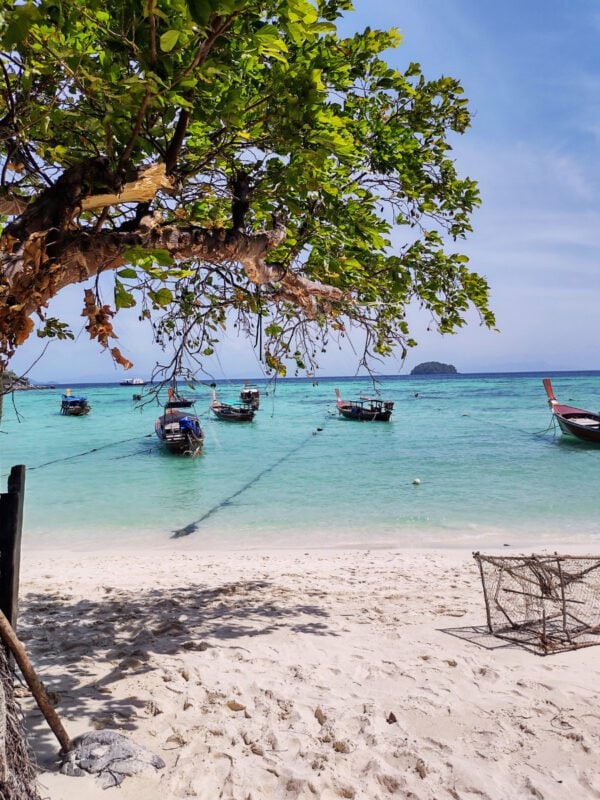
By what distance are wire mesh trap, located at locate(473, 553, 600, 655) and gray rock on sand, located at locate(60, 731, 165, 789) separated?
12.4 ft

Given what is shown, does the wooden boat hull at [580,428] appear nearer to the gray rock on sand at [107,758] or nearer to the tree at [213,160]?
the tree at [213,160]

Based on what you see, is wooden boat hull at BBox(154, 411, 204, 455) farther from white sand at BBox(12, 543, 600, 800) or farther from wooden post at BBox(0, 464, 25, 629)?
wooden post at BBox(0, 464, 25, 629)

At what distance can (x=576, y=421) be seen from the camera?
87.5ft

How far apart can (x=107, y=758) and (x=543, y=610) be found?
4.04 metres

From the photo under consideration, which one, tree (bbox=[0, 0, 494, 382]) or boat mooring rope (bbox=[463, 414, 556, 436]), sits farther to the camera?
boat mooring rope (bbox=[463, 414, 556, 436])

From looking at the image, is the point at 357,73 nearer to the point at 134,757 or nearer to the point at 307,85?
the point at 307,85

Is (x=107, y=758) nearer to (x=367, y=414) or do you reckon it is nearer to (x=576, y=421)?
(x=576, y=421)

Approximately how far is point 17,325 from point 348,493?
16.2 meters

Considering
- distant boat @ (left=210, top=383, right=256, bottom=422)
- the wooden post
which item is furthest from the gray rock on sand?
distant boat @ (left=210, top=383, right=256, bottom=422)

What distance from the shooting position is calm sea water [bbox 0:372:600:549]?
1377 centimetres

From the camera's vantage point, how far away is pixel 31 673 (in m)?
2.90

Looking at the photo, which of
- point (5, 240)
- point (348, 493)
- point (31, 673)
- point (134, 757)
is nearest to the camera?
point (5, 240)

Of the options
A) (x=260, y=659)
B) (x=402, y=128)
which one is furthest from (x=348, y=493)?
(x=402, y=128)

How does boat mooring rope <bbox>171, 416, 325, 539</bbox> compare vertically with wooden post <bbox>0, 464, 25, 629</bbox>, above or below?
below
